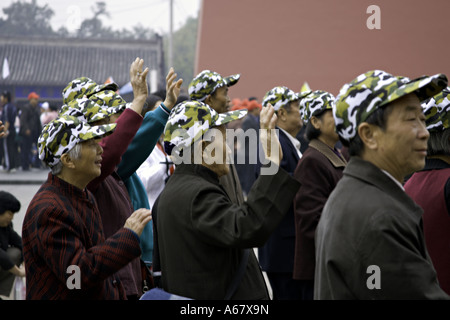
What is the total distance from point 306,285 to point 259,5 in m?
13.9

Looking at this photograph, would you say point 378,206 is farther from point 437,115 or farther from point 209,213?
point 437,115

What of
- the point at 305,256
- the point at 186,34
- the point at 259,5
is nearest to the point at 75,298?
the point at 305,256

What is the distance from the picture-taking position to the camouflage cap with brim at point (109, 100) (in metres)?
3.94

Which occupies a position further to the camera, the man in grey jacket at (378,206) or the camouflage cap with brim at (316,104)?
the camouflage cap with brim at (316,104)

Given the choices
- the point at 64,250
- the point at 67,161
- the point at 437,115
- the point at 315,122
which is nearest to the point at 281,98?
the point at 315,122

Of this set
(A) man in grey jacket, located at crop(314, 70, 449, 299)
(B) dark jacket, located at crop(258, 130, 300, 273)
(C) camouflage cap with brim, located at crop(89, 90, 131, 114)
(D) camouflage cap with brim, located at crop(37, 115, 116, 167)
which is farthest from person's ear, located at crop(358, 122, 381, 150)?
(B) dark jacket, located at crop(258, 130, 300, 273)

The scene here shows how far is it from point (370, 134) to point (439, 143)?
128 cm

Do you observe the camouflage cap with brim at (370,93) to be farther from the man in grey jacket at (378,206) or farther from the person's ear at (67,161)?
the person's ear at (67,161)

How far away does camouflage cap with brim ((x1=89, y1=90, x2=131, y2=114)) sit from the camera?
3936 mm

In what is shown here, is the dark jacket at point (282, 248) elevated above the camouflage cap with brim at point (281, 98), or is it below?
below

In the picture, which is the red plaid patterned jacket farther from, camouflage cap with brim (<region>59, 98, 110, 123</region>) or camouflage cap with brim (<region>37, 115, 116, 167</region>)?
camouflage cap with brim (<region>59, 98, 110, 123</region>)

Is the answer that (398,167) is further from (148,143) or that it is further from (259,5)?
(259,5)

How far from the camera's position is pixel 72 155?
308cm

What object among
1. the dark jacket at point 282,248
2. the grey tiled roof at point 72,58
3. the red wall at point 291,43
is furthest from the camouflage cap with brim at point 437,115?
the grey tiled roof at point 72,58
